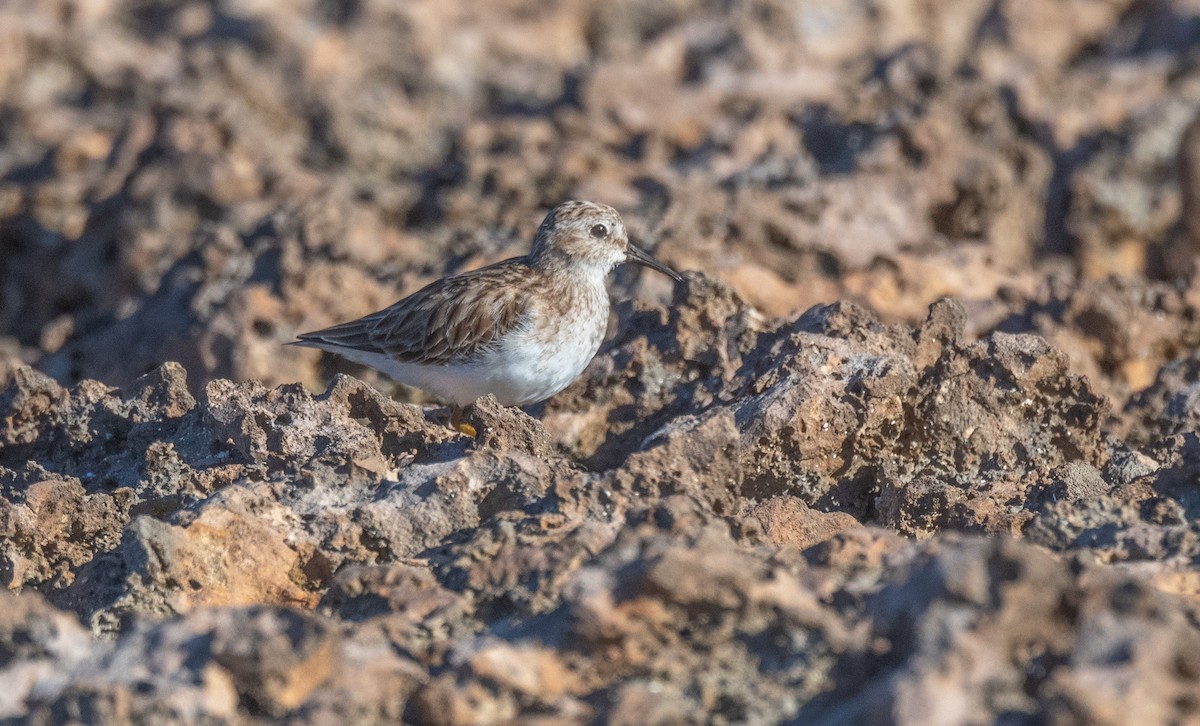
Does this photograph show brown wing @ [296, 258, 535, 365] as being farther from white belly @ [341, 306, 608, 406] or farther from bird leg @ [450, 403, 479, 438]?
bird leg @ [450, 403, 479, 438]

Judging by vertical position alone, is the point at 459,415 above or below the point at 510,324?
below

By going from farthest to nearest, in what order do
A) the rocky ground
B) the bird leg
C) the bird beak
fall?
the bird beak → the bird leg → the rocky ground

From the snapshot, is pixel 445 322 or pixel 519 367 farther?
pixel 445 322

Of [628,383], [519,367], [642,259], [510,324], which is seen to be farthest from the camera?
[642,259]

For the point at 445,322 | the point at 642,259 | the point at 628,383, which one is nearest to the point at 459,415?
the point at 445,322

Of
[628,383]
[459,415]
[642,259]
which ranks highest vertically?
[642,259]

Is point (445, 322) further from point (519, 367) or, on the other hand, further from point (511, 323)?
point (519, 367)

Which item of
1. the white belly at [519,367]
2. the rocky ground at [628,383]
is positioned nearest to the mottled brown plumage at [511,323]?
the white belly at [519,367]

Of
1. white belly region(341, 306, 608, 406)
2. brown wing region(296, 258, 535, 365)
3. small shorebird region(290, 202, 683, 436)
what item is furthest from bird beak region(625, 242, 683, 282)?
brown wing region(296, 258, 535, 365)
